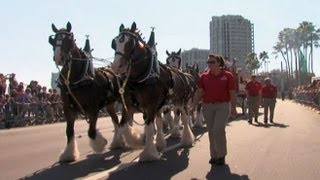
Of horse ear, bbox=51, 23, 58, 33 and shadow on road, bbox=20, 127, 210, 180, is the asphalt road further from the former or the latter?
horse ear, bbox=51, 23, 58, 33

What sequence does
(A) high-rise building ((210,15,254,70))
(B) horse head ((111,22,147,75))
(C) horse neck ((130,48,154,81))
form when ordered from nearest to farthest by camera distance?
(B) horse head ((111,22,147,75)) → (C) horse neck ((130,48,154,81)) → (A) high-rise building ((210,15,254,70))

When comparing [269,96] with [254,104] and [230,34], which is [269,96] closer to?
[254,104]

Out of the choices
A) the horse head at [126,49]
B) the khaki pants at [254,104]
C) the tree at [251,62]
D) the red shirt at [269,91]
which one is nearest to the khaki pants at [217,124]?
the horse head at [126,49]

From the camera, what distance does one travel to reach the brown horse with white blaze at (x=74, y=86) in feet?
37.8

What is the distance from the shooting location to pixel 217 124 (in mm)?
10703

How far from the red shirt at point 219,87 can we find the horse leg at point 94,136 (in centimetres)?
241

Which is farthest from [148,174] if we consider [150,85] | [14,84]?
[14,84]

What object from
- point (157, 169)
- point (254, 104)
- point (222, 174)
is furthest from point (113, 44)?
point (254, 104)

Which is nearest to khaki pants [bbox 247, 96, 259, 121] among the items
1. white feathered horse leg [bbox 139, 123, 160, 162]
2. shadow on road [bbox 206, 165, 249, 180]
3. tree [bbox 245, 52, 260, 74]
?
white feathered horse leg [bbox 139, 123, 160, 162]

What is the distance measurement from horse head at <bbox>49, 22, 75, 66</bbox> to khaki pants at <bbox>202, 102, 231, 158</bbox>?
295cm

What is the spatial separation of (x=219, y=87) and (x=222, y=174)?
1893 millimetres

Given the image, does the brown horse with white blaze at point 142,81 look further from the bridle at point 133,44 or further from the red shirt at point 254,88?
the red shirt at point 254,88

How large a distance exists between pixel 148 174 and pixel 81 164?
1798 mm

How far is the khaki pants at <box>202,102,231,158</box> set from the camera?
34.9 ft
